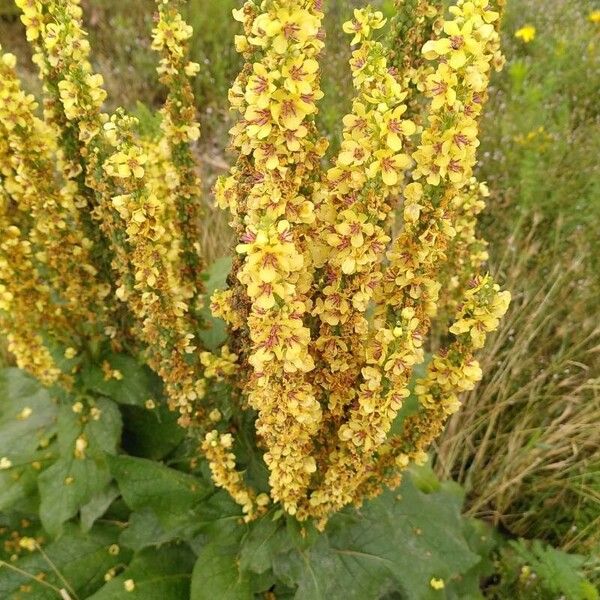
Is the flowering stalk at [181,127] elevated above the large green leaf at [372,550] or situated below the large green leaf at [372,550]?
above

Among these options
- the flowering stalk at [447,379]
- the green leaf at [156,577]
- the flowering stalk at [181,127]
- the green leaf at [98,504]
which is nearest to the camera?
the flowering stalk at [447,379]

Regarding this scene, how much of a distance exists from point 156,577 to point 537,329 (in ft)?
6.54

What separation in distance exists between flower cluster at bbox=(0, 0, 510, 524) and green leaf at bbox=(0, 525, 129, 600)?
2.51 ft

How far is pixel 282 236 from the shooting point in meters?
1.08

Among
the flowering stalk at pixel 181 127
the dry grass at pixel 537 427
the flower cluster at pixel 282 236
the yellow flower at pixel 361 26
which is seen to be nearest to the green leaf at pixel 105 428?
the flower cluster at pixel 282 236

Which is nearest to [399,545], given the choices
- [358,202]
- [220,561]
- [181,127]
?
[220,561]

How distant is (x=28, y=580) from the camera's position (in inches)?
97.8

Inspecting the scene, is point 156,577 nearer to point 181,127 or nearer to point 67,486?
point 67,486

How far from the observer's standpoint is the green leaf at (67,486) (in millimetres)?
2252

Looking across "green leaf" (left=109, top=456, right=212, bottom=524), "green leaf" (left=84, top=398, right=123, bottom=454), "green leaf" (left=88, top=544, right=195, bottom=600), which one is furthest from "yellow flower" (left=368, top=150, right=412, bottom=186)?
"green leaf" (left=88, top=544, right=195, bottom=600)

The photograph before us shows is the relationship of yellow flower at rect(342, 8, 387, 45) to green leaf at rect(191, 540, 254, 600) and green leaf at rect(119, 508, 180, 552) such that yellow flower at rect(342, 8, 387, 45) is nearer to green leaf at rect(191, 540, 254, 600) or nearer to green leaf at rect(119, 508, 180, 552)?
green leaf at rect(191, 540, 254, 600)

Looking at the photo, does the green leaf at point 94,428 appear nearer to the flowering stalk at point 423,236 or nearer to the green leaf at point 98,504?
the green leaf at point 98,504

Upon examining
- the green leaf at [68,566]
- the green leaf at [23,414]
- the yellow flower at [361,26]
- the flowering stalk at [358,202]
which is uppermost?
the yellow flower at [361,26]

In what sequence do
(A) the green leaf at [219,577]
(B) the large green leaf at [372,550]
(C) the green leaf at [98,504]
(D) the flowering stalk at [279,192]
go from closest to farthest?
(D) the flowering stalk at [279,192] → (B) the large green leaf at [372,550] → (A) the green leaf at [219,577] → (C) the green leaf at [98,504]
